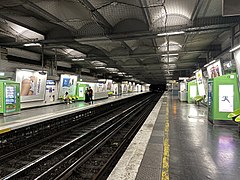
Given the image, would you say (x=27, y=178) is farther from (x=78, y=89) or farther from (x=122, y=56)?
(x=78, y=89)

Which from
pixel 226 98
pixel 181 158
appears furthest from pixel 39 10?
pixel 226 98

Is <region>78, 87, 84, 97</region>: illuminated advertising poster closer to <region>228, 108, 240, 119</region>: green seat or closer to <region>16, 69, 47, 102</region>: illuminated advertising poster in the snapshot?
<region>16, 69, 47, 102</region>: illuminated advertising poster

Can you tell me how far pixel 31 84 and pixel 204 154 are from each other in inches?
410

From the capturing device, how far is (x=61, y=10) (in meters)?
6.04

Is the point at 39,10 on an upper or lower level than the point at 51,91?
upper

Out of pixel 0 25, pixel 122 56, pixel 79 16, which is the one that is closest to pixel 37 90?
pixel 0 25

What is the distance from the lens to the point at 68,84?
15.1 meters

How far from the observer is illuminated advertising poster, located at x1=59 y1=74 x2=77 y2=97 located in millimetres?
14498

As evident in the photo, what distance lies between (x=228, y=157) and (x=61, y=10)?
6.17 meters

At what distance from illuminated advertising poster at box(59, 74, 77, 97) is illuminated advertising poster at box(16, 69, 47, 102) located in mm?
2450

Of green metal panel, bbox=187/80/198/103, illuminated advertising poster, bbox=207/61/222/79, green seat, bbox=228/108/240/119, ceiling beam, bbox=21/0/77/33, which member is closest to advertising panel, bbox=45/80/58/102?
ceiling beam, bbox=21/0/77/33

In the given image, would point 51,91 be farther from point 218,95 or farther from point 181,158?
point 181,158

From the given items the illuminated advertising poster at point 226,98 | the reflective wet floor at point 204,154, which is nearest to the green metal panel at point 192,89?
the illuminated advertising poster at point 226,98

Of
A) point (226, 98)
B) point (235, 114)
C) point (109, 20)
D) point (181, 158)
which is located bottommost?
point (181, 158)
